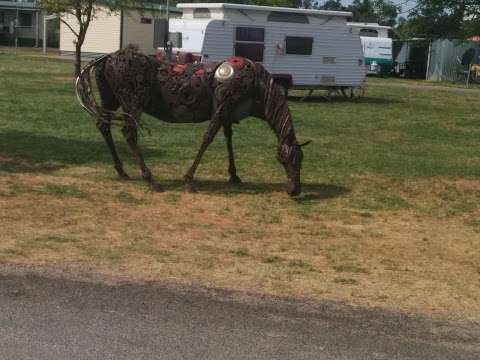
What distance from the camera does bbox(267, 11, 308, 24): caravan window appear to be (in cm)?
2187

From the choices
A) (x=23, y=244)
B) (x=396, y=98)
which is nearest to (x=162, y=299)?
(x=23, y=244)

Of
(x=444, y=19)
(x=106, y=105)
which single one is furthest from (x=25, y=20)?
(x=106, y=105)

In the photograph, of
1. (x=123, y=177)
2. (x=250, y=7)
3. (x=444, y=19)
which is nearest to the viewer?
(x=123, y=177)

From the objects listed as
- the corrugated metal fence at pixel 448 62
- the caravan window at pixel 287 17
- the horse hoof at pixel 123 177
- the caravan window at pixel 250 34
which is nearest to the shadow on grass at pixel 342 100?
the caravan window at pixel 250 34

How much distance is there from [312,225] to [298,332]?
3009 millimetres

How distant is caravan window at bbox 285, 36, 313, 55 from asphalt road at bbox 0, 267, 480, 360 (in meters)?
17.5

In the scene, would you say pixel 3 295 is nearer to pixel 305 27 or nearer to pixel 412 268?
pixel 412 268

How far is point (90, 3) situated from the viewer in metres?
22.2

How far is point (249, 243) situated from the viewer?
6.83 meters

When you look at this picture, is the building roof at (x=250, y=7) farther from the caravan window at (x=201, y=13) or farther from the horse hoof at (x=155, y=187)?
the horse hoof at (x=155, y=187)

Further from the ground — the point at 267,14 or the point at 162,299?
the point at 267,14

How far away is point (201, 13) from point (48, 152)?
11675mm

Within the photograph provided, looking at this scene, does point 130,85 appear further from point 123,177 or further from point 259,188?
point 259,188

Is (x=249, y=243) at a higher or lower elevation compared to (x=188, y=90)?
lower
